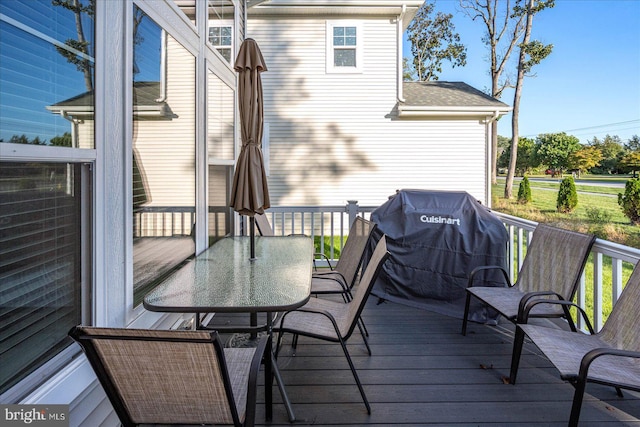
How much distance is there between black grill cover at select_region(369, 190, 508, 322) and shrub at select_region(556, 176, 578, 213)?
9602 mm

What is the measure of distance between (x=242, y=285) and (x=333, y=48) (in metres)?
7.88

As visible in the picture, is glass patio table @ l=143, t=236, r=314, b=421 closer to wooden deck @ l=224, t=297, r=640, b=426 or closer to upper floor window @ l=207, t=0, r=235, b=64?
wooden deck @ l=224, t=297, r=640, b=426

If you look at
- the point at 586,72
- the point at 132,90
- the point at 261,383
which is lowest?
the point at 261,383

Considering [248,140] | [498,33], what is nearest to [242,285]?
[248,140]

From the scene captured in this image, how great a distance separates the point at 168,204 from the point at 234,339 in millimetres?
1222

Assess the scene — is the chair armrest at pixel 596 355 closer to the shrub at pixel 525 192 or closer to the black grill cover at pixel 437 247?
the black grill cover at pixel 437 247

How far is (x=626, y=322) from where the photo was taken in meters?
2.57

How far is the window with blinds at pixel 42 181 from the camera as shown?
133 cm

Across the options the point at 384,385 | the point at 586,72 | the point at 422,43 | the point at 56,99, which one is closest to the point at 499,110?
the point at 384,385

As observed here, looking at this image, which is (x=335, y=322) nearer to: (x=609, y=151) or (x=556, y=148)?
(x=609, y=151)

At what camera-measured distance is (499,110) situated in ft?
30.0

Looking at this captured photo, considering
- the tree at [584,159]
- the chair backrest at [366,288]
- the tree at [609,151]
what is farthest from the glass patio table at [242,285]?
the tree at [584,159]

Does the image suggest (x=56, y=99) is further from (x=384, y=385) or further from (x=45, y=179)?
(x=384, y=385)

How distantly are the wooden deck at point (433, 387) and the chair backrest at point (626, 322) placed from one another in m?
0.37
